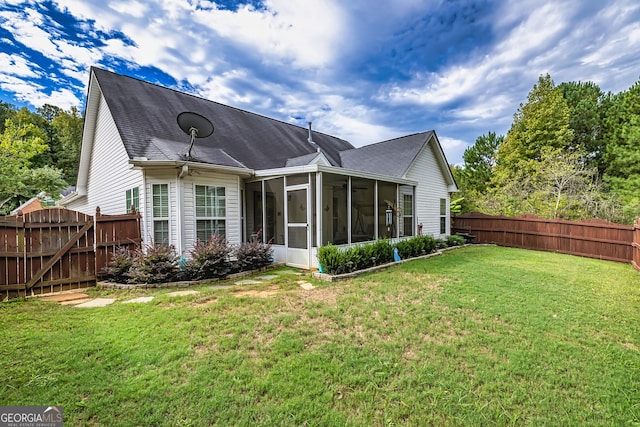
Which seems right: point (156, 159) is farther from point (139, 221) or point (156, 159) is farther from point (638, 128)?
point (638, 128)

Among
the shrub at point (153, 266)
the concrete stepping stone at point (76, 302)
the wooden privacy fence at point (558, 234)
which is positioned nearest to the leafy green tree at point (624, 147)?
the wooden privacy fence at point (558, 234)

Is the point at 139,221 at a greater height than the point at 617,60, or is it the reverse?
the point at 617,60

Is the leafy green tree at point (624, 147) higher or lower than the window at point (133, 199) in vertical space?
higher

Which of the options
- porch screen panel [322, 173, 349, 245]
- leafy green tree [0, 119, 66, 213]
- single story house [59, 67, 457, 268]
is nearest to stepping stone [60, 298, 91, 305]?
single story house [59, 67, 457, 268]

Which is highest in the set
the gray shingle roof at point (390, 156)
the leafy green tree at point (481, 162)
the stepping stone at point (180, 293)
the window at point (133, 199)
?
the leafy green tree at point (481, 162)

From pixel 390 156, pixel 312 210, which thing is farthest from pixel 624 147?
pixel 312 210

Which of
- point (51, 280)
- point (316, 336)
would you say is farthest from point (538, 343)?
point (51, 280)

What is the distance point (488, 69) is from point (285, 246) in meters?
12.7

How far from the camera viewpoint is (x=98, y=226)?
616 cm

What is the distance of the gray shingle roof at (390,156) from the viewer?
37.2 feet

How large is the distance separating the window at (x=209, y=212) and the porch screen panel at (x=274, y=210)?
1299mm

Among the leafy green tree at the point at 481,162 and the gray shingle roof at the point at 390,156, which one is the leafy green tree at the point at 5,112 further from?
the leafy green tree at the point at 481,162

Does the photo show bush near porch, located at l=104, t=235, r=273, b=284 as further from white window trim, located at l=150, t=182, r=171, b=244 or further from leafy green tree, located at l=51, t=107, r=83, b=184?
leafy green tree, located at l=51, t=107, r=83, b=184

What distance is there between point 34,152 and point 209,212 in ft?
56.5
